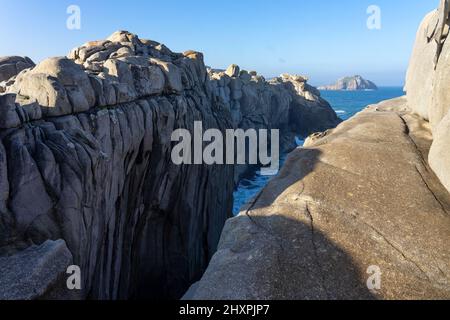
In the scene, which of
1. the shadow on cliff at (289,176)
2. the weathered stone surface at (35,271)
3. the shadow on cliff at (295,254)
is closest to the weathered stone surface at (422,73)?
the shadow on cliff at (289,176)

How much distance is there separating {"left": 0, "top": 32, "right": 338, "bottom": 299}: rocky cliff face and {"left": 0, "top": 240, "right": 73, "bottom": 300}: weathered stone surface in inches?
1.6

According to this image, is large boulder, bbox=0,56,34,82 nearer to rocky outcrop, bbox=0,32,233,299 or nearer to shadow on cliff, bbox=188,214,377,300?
rocky outcrop, bbox=0,32,233,299

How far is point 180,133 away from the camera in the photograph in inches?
1032

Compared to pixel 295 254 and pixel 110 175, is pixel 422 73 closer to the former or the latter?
pixel 295 254

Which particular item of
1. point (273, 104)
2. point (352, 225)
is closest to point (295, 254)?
point (352, 225)

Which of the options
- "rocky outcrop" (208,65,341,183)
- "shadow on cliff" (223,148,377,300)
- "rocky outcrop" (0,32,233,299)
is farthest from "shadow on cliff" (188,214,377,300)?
"rocky outcrop" (208,65,341,183)

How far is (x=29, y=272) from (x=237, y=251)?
6085 millimetres

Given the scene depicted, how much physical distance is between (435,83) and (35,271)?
60.1 feet

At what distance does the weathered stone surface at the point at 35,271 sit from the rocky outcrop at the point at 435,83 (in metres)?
13.7

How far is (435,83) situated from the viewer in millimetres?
17375

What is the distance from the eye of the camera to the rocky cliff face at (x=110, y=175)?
488 inches

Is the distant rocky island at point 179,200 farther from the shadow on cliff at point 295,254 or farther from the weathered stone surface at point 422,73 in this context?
the weathered stone surface at point 422,73
